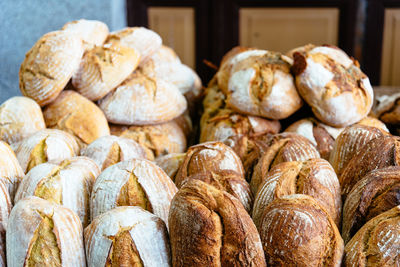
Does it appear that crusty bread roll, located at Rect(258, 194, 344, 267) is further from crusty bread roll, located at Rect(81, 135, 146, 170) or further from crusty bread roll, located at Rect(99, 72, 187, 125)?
crusty bread roll, located at Rect(99, 72, 187, 125)

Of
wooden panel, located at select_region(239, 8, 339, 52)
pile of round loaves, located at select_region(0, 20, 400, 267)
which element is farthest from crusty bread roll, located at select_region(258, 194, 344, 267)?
wooden panel, located at select_region(239, 8, 339, 52)

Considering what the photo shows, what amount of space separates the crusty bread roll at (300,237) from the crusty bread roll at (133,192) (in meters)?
0.23

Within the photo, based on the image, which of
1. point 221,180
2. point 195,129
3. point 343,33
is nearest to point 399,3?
point 343,33

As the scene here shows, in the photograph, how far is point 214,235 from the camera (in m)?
0.67

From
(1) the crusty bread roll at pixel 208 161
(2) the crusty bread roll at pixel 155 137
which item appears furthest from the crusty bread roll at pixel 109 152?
(2) the crusty bread roll at pixel 155 137

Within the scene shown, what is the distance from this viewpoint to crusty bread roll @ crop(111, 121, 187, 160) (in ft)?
4.88

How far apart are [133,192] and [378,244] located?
45cm

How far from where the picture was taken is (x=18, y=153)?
1.09m

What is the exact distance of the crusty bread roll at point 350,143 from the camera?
1.01 meters

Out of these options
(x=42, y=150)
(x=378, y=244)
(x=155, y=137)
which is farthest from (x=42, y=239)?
(x=155, y=137)

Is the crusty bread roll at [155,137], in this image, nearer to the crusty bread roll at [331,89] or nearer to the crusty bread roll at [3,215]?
the crusty bread roll at [331,89]

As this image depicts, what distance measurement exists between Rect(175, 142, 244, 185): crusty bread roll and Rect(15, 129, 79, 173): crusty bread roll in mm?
312

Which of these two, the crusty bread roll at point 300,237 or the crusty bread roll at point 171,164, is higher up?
the crusty bread roll at point 300,237

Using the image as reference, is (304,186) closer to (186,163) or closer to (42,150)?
(186,163)
